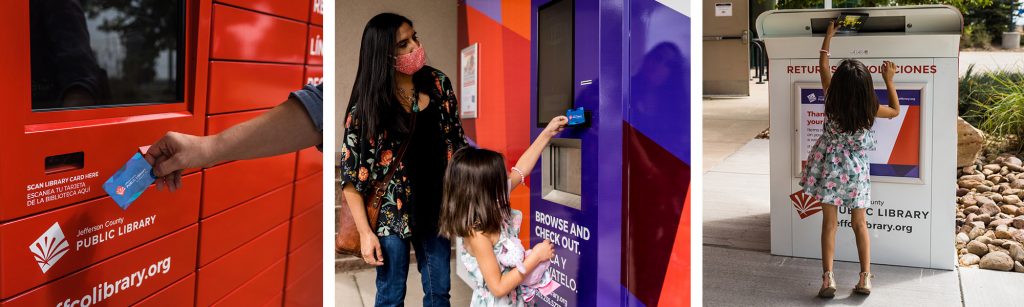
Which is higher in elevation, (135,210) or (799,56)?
(799,56)

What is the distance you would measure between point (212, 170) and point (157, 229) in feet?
0.43

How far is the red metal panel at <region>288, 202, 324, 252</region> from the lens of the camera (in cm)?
147

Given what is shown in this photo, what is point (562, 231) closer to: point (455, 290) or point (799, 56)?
point (455, 290)

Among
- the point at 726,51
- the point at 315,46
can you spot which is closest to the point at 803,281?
the point at 315,46

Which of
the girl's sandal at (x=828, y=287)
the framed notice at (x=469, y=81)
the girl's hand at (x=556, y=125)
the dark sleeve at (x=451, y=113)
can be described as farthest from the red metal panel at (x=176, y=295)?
the girl's sandal at (x=828, y=287)

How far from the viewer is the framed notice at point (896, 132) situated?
4.59m

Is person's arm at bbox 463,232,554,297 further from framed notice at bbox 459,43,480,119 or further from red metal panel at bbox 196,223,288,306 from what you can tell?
red metal panel at bbox 196,223,288,306

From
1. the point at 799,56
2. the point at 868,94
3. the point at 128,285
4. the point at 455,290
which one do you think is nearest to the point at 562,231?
the point at 455,290

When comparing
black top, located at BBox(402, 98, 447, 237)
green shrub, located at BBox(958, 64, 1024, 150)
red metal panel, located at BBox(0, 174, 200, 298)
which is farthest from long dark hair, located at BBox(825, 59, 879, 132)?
green shrub, located at BBox(958, 64, 1024, 150)

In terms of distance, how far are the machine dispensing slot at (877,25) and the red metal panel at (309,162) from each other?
397cm

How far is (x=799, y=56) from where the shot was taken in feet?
15.7

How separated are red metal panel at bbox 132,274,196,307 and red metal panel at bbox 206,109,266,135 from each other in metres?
0.24

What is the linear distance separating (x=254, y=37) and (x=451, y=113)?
18.8 inches

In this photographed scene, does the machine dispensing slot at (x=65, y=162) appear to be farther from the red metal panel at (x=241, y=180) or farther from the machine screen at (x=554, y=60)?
the machine screen at (x=554, y=60)
